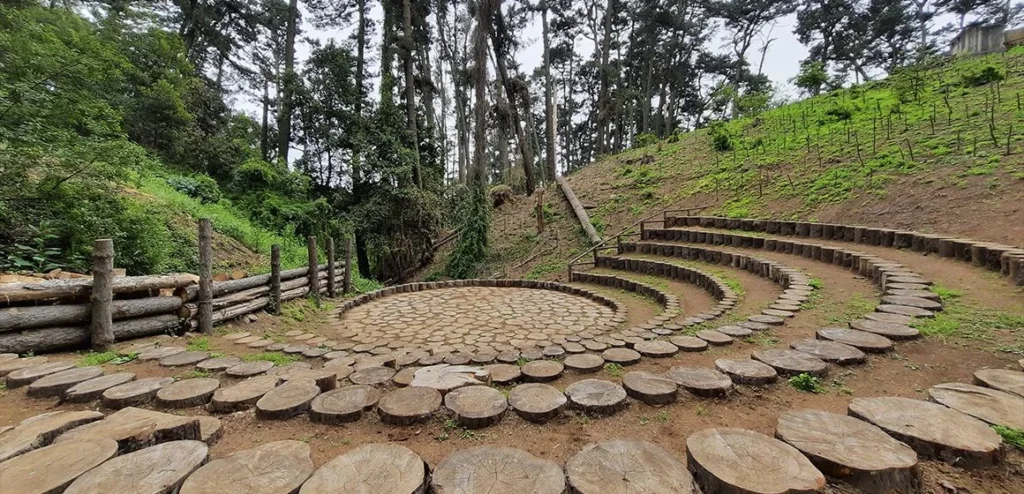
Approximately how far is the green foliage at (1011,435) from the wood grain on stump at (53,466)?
2704 millimetres

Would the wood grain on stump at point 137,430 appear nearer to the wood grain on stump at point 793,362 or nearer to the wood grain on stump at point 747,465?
the wood grain on stump at point 747,465

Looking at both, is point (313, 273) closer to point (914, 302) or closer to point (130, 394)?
point (130, 394)

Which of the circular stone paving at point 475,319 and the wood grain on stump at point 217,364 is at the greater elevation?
the wood grain on stump at point 217,364

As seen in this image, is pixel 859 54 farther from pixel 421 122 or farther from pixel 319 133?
pixel 319 133

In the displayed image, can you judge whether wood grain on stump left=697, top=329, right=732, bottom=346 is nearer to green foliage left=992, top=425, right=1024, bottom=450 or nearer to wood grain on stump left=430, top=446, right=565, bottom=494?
green foliage left=992, top=425, right=1024, bottom=450

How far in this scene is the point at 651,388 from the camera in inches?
65.0

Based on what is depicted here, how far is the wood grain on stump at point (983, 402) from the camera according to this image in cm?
115

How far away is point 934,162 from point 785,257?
3.45 meters

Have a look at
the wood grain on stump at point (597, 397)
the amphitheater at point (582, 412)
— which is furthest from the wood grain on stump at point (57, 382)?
the wood grain on stump at point (597, 397)

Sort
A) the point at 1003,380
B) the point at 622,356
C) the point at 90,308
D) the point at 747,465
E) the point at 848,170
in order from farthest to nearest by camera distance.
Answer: the point at 848,170 → the point at 90,308 → the point at 622,356 → the point at 1003,380 → the point at 747,465

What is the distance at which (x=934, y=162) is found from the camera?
5891 mm

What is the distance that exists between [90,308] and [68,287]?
0.67 feet

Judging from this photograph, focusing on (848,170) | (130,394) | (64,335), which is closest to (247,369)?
(130,394)

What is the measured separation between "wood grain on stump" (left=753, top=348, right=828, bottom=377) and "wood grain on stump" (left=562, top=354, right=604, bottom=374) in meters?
0.85
